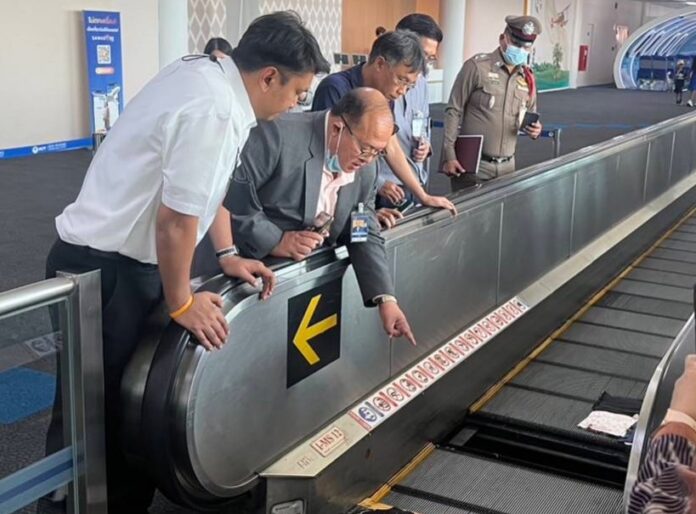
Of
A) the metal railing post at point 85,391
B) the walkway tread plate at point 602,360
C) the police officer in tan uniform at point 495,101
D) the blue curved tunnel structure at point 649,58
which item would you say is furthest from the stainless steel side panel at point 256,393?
the blue curved tunnel structure at point 649,58

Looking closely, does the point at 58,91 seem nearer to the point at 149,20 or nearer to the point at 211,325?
the point at 149,20

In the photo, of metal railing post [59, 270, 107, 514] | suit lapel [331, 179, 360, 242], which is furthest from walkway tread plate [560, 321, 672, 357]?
metal railing post [59, 270, 107, 514]

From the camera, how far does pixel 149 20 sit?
40.7 feet

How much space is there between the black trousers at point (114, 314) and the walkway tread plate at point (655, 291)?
197 inches

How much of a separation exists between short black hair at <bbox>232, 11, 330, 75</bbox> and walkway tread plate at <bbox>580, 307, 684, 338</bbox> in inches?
163

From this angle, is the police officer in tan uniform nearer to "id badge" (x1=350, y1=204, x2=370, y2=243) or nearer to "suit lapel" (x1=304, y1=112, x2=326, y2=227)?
"id badge" (x1=350, y1=204, x2=370, y2=243)

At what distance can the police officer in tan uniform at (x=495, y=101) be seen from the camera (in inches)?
193

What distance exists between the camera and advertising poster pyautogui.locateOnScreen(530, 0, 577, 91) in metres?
29.3

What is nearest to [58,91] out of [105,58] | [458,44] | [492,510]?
[105,58]

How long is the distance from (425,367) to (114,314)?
188cm

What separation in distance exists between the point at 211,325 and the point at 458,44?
21.2 metres

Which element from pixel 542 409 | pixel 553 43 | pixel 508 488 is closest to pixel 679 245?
pixel 542 409

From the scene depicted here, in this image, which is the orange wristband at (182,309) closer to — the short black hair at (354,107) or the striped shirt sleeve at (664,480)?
the short black hair at (354,107)

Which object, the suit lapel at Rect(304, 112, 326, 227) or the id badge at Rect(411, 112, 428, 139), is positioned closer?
the suit lapel at Rect(304, 112, 326, 227)
